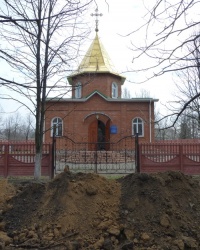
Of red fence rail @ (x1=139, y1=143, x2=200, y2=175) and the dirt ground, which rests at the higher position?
red fence rail @ (x1=139, y1=143, x2=200, y2=175)

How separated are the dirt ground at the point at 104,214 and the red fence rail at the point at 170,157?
4.73m

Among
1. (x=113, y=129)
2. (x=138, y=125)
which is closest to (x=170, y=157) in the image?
(x=113, y=129)

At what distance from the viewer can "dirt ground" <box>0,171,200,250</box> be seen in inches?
170

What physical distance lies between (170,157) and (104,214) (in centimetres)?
665

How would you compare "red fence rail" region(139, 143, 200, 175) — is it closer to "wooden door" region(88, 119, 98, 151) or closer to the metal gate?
the metal gate

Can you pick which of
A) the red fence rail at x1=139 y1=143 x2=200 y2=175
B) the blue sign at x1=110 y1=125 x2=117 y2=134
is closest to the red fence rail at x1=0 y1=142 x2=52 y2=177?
the red fence rail at x1=139 y1=143 x2=200 y2=175

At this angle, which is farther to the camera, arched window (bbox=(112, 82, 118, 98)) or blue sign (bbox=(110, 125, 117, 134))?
arched window (bbox=(112, 82, 118, 98))

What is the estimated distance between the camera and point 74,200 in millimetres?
5152

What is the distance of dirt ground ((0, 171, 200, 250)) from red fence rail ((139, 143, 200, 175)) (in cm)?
473

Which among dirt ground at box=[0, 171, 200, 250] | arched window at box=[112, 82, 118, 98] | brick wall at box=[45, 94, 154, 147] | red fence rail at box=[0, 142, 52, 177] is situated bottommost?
dirt ground at box=[0, 171, 200, 250]

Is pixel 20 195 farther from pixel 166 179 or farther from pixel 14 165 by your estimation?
pixel 14 165

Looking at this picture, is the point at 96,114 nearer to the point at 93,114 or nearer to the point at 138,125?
the point at 93,114

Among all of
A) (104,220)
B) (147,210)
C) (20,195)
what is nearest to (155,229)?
(147,210)

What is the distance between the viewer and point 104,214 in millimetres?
4938
